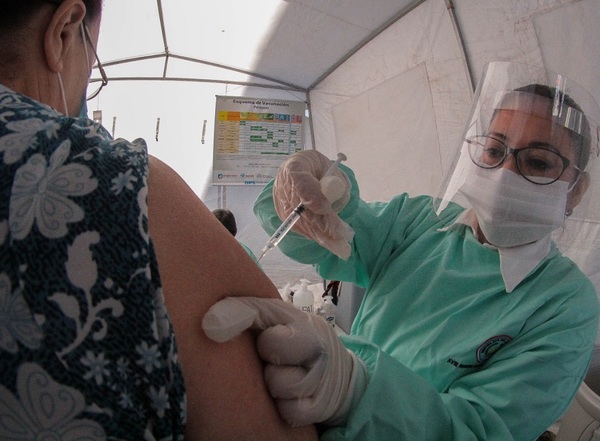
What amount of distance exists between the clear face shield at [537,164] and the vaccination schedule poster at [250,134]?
279cm

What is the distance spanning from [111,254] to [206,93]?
3743 millimetres

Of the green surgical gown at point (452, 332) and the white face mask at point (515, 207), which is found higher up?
the white face mask at point (515, 207)

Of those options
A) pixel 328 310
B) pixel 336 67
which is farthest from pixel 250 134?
pixel 328 310

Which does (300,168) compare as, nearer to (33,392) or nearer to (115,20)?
(33,392)

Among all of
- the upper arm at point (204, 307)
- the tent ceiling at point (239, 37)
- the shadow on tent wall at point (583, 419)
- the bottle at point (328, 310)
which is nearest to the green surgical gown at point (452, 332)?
the upper arm at point (204, 307)

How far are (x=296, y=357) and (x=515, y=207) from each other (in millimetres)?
719

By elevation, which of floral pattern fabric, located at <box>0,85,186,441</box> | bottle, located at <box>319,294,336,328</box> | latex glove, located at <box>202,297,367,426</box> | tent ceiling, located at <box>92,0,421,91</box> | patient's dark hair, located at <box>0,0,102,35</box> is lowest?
bottle, located at <box>319,294,336,328</box>

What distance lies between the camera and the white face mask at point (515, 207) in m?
0.92

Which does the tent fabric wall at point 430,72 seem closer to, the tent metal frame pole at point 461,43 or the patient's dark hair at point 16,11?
the tent metal frame pole at point 461,43

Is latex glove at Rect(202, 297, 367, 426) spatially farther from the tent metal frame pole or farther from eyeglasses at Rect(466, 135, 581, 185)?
the tent metal frame pole

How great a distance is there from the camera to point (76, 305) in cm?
31

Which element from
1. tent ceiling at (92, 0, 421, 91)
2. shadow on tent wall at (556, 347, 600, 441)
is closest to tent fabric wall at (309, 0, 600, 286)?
tent ceiling at (92, 0, 421, 91)

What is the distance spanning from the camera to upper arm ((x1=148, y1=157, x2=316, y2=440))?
1.35 feet

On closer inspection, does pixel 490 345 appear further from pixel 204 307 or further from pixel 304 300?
pixel 304 300
